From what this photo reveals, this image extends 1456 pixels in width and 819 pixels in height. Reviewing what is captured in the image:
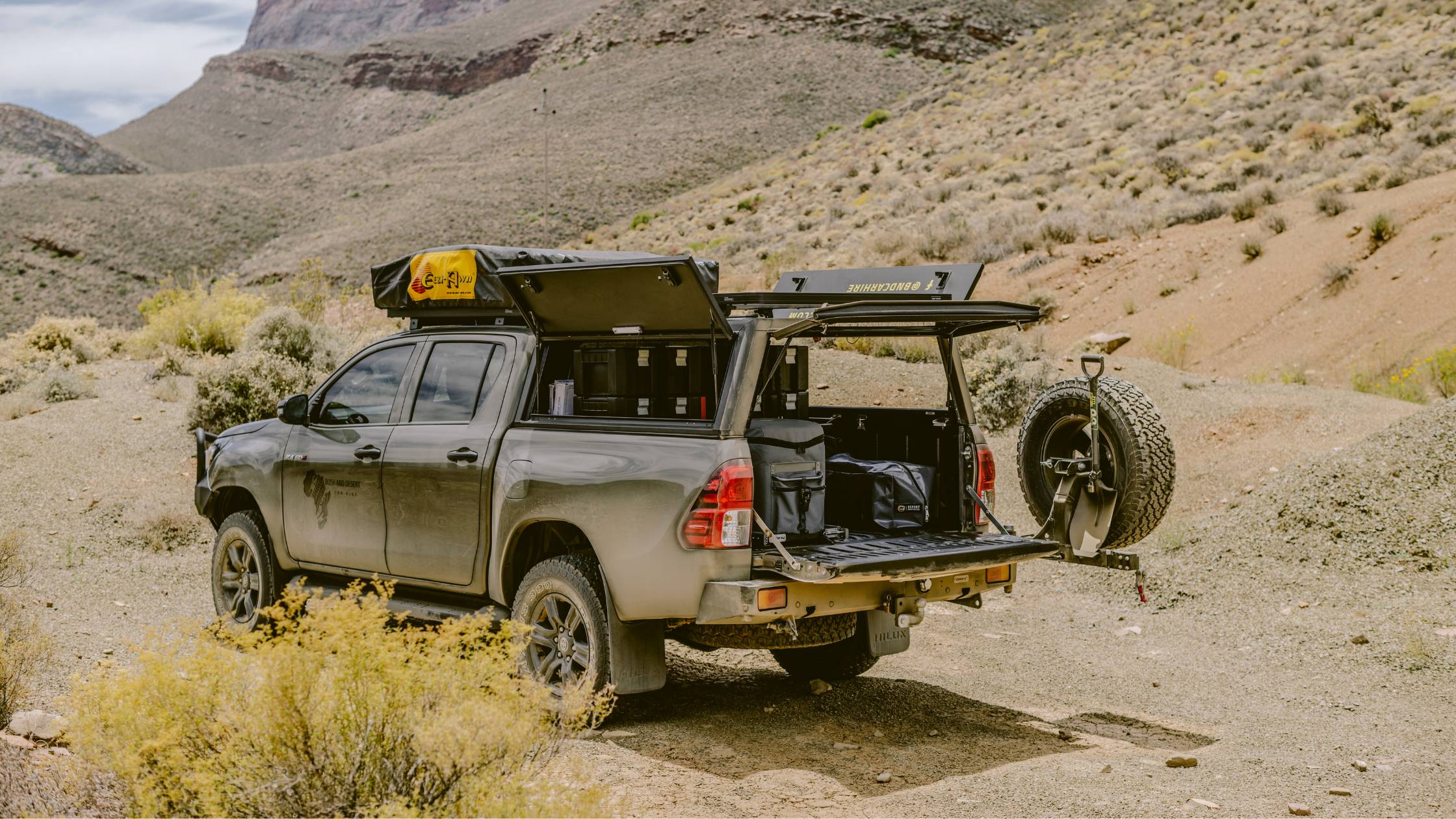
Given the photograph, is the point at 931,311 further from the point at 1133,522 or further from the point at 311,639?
the point at 311,639

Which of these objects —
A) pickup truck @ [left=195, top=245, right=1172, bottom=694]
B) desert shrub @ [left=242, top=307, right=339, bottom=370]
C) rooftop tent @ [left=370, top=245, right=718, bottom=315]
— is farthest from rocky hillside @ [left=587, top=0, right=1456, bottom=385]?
rooftop tent @ [left=370, top=245, right=718, bottom=315]

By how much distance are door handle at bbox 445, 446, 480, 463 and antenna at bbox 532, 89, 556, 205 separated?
53.1 m

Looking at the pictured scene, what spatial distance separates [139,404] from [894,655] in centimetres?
1233

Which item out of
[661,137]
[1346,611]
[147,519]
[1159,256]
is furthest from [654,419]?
[661,137]

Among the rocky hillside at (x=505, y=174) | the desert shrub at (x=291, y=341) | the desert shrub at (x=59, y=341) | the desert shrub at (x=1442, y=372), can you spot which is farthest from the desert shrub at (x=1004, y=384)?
the rocky hillside at (x=505, y=174)

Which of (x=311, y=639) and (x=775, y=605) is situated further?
(x=775, y=605)

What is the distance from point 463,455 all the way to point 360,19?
663 feet

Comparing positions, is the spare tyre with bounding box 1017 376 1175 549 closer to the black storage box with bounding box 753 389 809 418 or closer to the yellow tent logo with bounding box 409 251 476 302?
the black storage box with bounding box 753 389 809 418

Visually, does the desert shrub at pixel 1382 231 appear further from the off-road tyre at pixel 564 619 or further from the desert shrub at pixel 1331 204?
the off-road tyre at pixel 564 619

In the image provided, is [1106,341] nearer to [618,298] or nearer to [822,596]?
[618,298]

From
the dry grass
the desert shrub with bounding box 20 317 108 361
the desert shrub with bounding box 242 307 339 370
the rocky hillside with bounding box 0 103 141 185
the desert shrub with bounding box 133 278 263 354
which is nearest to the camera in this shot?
the desert shrub with bounding box 242 307 339 370

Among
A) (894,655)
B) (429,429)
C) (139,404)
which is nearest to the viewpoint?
(429,429)

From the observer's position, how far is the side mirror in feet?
25.0

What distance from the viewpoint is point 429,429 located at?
22.8 ft
